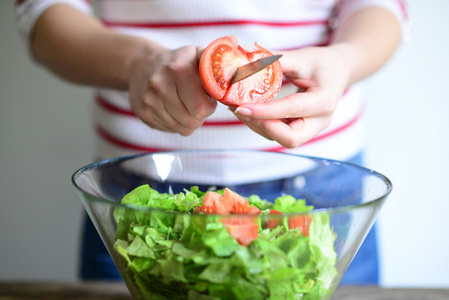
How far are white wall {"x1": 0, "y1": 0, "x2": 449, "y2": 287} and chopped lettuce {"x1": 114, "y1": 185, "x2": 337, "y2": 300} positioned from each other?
54.2 inches

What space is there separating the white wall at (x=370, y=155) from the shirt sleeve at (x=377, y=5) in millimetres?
700

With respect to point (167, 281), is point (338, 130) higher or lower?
higher

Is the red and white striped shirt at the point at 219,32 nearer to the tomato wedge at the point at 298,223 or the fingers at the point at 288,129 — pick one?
the fingers at the point at 288,129

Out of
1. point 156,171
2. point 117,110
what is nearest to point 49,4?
point 117,110

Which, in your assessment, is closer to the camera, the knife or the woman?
the knife

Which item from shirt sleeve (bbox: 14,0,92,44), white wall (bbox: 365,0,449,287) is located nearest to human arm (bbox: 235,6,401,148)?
shirt sleeve (bbox: 14,0,92,44)

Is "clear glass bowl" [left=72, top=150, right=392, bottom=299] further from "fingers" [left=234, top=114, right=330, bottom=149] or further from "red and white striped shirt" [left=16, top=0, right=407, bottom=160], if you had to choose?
"red and white striped shirt" [left=16, top=0, right=407, bottom=160]

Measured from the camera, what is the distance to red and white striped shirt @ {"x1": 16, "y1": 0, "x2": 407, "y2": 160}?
0.99m

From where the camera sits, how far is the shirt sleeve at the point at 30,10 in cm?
105

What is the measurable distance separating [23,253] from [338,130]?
1504mm

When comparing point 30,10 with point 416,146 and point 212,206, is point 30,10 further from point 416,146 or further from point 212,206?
point 416,146

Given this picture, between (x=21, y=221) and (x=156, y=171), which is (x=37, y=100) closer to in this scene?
(x=21, y=221)

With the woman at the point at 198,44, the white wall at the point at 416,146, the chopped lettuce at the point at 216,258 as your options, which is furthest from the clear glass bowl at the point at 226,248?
the white wall at the point at 416,146

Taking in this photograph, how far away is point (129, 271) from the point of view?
53cm
